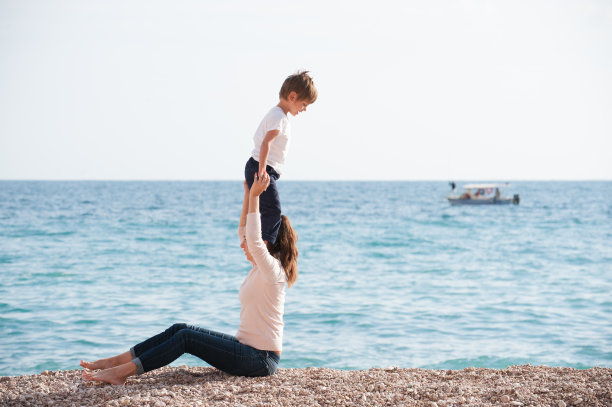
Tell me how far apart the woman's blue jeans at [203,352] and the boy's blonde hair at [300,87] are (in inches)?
79.0

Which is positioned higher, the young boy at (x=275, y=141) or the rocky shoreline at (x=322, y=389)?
the young boy at (x=275, y=141)

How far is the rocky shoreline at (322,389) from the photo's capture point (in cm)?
420

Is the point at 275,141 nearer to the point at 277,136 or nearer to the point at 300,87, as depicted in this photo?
the point at 277,136

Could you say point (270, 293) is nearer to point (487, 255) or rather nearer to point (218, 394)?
point (218, 394)

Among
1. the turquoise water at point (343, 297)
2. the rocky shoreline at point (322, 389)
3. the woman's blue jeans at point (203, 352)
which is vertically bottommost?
the turquoise water at point (343, 297)

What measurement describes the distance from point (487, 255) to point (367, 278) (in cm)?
665

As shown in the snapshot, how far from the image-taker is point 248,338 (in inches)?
187

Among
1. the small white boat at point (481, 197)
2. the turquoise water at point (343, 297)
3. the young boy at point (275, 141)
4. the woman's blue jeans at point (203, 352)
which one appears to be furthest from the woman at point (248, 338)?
the small white boat at point (481, 197)

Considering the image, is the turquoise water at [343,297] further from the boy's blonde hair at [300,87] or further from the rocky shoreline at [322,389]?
the boy's blonde hair at [300,87]

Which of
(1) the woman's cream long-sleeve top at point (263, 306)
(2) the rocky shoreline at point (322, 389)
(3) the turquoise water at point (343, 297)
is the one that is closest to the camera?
(2) the rocky shoreline at point (322, 389)

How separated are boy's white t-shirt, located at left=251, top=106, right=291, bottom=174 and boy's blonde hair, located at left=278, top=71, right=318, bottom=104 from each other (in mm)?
169

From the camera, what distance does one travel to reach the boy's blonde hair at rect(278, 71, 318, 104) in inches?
180

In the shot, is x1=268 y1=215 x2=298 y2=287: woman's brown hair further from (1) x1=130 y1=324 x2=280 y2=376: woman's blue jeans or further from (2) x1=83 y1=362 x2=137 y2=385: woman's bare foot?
(2) x1=83 y1=362 x2=137 y2=385: woman's bare foot

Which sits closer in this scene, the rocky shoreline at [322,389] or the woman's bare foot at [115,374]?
the rocky shoreline at [322,389]
